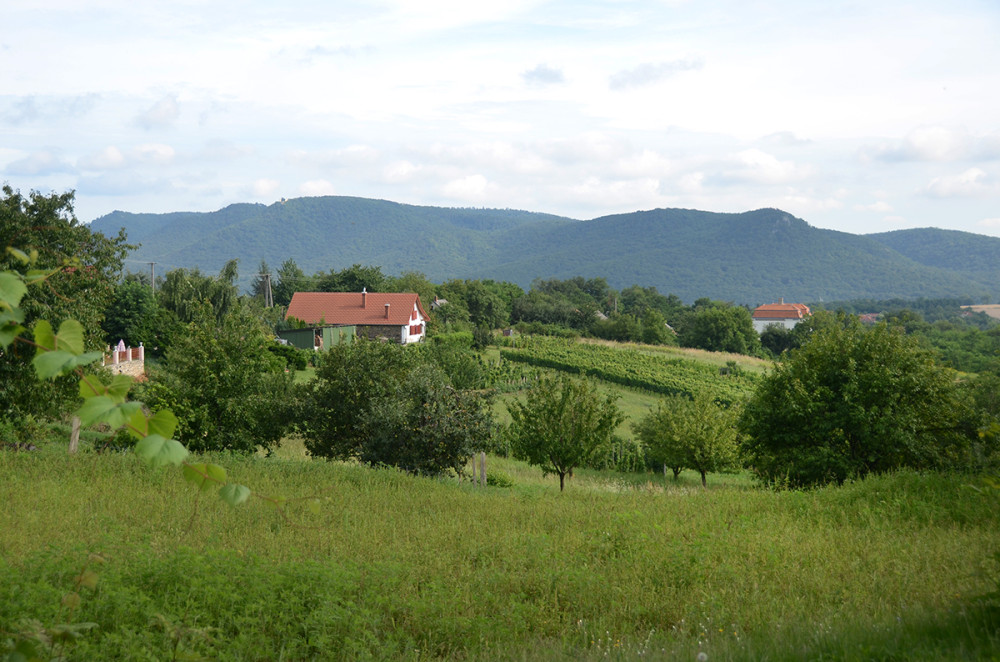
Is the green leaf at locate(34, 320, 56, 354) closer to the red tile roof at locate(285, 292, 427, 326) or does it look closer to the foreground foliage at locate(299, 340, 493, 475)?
the foreground foliage at locate(299, 340, 493, 475)

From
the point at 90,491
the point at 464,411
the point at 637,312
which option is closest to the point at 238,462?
the point at 90,491

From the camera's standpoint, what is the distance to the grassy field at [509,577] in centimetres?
552

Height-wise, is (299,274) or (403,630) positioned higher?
(299,274)

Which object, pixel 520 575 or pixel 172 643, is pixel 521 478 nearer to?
pixel 520 575

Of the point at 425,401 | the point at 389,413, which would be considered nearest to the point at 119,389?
the point at 389,413

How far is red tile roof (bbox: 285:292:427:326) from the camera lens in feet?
220

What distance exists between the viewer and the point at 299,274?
356ft

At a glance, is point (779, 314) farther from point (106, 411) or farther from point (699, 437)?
point (106, 411)

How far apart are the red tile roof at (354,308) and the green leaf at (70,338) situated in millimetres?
65045

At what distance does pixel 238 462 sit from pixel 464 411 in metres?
6.12

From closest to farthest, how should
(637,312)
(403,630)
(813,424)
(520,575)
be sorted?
(403,630), (520,575), (813,424), (637,312)

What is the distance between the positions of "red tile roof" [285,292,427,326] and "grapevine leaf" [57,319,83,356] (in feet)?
213

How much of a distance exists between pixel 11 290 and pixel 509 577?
22.5 feet

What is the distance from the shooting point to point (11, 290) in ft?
4.95
